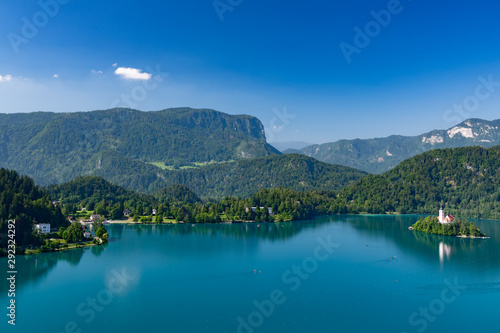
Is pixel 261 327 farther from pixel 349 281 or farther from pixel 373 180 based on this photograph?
pixel 373 180

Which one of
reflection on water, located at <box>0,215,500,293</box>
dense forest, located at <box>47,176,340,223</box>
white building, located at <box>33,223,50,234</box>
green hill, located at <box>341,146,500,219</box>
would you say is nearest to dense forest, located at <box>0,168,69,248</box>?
white building, located at <box>33,223,50,234</box>

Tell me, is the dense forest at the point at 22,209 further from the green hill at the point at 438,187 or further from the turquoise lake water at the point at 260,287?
the green hill at the point at 438,187

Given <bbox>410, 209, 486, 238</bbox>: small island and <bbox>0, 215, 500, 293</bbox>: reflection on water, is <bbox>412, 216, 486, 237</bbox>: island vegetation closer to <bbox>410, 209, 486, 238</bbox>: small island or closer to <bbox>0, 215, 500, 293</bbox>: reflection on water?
<bbox>410, 209, 486, 238</bbox>: small island

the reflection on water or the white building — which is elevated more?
the white building

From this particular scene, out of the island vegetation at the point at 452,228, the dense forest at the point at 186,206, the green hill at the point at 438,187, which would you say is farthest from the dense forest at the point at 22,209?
the green hill at the point at 438,187

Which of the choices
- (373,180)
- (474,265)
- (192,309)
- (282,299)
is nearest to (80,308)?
(192,309)

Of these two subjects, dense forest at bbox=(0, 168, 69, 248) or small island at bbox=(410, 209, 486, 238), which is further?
small island at bbox=(410, 209, 486, 238)
